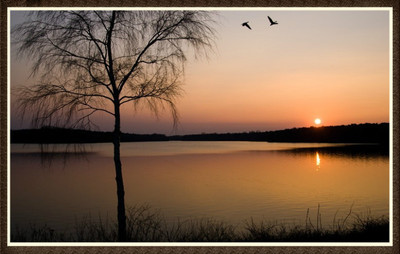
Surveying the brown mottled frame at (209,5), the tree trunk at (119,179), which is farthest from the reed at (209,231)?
the brown mottled frame at (209,5)

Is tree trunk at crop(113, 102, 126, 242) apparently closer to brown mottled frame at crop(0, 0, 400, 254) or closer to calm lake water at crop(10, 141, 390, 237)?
calm lake water at crop(10, 141, 390, 237)

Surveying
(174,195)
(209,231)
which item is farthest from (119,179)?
(174,195)

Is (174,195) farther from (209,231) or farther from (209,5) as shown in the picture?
(209,5)

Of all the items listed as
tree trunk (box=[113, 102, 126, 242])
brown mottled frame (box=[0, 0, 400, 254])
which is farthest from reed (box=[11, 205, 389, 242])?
brown mottled frame (box=[0, 0, 400, 254])

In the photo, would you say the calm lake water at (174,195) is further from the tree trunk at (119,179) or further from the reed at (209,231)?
the tree trunk at (119,179)

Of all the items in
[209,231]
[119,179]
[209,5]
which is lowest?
[209,231]

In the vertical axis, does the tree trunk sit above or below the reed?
above

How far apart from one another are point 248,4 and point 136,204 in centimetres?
219

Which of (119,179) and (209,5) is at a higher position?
(209,5)

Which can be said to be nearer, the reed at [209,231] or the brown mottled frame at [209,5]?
the brown mottled frame at [209,5]

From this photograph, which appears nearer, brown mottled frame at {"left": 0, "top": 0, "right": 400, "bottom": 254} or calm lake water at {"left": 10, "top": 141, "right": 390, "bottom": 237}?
brown mottled frame at {"left": 0, "top": 0, "right": 400, "bottom": 254}

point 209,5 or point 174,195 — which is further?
point 174,195

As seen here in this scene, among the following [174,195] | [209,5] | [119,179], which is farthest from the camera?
[174,195]

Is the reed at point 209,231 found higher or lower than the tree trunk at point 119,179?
lower
